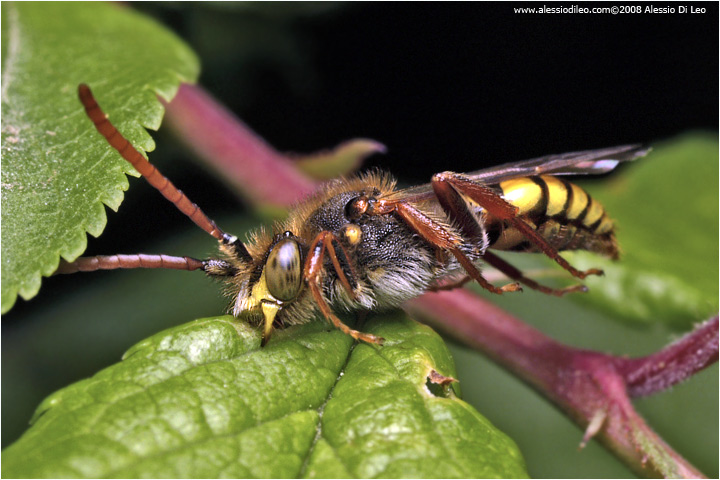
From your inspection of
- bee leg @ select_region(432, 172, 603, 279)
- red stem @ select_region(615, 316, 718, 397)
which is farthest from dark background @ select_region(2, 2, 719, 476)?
red stem @ select_region(615, 316, 718, 397)

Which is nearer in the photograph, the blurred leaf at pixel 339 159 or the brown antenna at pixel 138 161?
the brown antenna at pixel 138 161

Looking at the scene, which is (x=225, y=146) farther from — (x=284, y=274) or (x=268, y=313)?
(x=268, y=313)

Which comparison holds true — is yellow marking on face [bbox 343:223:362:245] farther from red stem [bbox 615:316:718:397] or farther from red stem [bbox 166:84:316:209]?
red stem [bbox 166:84:316:209]

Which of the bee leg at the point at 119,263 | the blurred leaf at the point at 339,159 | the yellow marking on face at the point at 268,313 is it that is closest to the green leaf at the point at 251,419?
the yellow marking on face at the point at 268,313

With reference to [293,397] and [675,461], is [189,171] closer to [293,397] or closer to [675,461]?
[293,397]

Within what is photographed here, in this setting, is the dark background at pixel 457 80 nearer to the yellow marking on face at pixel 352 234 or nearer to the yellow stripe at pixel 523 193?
the yellow stripe at pixel 523 193

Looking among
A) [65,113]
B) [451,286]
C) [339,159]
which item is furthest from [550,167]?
[65,113]
